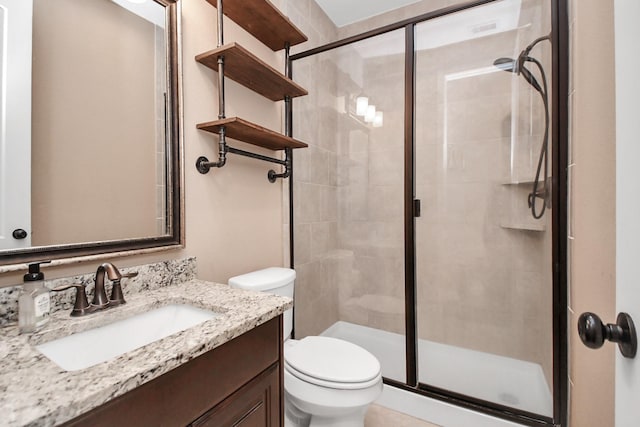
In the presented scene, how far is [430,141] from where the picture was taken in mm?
1997

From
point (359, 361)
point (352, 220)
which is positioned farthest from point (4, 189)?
point (352, 220)

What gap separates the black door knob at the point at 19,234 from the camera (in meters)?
0.80

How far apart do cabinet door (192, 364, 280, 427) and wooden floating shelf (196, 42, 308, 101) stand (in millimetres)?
1169

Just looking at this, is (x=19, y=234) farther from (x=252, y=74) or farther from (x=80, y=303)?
(x=252, y=74)

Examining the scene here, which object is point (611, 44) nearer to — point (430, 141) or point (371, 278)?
point (430, 141)

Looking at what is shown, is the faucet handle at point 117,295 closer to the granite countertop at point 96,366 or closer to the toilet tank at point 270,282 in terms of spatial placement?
the granite countertop at point 96,366

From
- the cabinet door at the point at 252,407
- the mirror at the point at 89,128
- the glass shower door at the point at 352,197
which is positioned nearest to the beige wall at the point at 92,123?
the mirror at the point at 89,128

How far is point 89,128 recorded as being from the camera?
950mm

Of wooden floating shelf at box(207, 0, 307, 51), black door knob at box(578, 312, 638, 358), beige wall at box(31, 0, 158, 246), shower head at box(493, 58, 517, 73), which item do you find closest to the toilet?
beige wall at box(31, 0, 158, 246)

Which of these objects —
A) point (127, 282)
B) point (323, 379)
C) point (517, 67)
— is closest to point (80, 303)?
point (127, 282)

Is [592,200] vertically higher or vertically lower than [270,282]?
higher

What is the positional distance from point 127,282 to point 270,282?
529 millimetres

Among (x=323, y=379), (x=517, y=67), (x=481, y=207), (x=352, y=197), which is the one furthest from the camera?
(x=352, y=197)

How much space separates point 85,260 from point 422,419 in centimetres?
169
